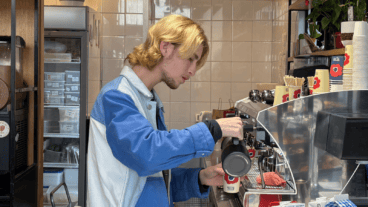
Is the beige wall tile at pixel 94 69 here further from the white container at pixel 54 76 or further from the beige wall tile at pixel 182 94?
the beige wall tile at pixel 182 94

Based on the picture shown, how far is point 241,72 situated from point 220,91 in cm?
35

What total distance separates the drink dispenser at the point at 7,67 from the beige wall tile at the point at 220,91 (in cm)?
252

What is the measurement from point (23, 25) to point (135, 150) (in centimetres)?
187

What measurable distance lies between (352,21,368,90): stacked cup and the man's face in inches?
22.2

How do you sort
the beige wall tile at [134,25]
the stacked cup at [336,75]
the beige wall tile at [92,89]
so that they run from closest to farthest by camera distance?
the stacked cup at [336,75] < the beige wall tile at [92,89] < the beige wall tile at [134,25]

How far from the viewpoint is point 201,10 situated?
4.59m

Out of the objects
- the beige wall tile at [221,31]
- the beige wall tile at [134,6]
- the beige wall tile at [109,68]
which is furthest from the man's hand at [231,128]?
the beige wall tile at [221,31]

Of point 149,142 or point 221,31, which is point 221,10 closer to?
point 221,31

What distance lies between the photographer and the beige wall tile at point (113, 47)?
4.03 meters

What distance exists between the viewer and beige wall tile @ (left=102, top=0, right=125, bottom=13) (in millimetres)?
4172

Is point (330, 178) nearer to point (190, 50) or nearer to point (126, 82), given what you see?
point (190, 50)

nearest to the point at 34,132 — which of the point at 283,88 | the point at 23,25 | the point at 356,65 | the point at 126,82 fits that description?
the point at 23,25

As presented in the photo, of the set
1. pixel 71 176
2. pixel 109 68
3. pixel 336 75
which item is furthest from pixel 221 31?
pixel 336 75

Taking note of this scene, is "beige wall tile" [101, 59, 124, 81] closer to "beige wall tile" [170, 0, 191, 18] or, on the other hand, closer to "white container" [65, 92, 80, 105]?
"white container" [65, 92, 80, 105]
